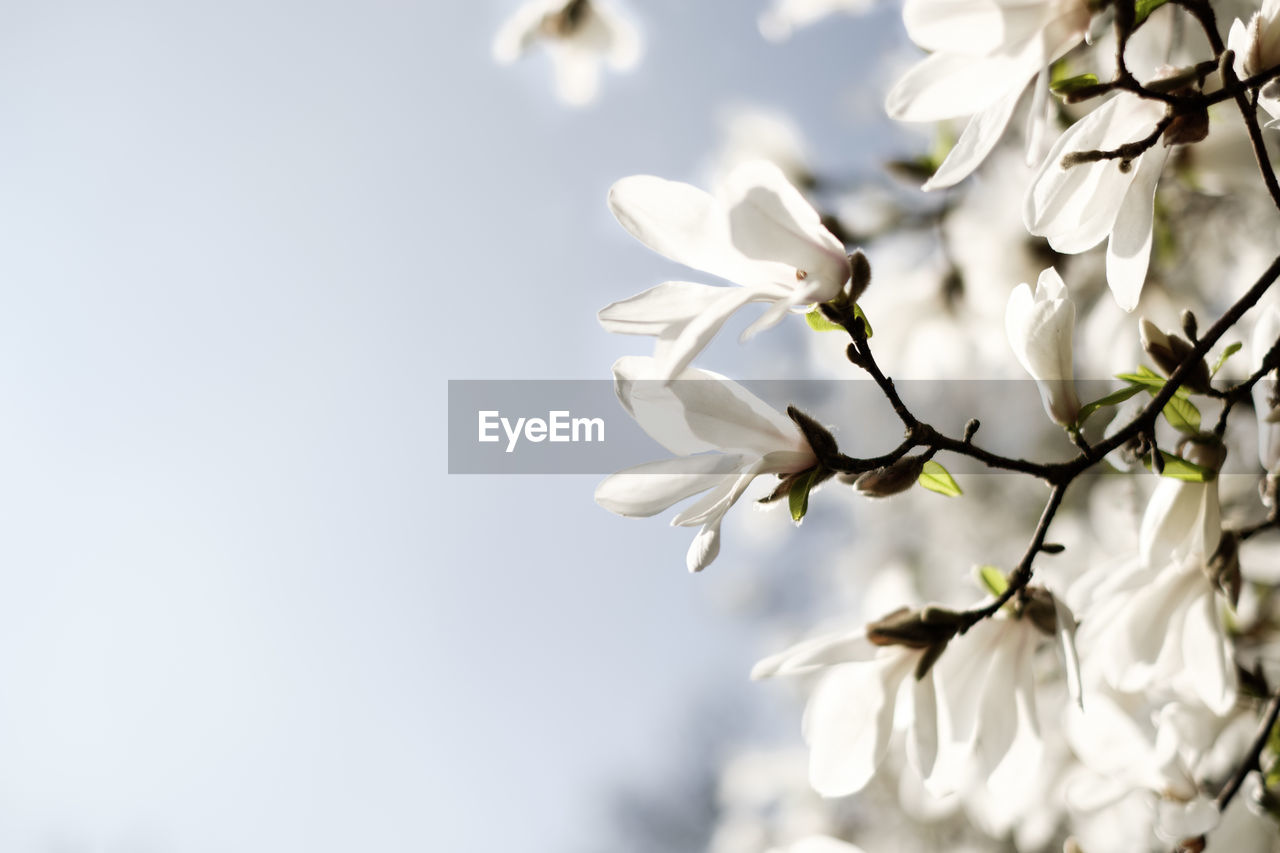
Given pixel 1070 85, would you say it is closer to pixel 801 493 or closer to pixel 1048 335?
pixel 1048 335

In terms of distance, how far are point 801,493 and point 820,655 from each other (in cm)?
10

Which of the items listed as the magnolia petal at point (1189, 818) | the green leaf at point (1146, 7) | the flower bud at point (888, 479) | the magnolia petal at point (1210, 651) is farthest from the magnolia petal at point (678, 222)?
the magnolia petal at point (1189, 818)

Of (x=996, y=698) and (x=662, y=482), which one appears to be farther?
(x=996, y=698)

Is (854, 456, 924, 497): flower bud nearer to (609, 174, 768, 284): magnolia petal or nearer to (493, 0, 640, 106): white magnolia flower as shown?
(609, 174, 768, 284): magnolia petal

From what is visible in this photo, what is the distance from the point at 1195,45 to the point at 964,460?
176 centimetres

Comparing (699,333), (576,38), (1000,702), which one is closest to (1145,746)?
(1000,702)

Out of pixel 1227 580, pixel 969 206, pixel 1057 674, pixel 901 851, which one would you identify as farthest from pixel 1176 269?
pixel 901 851

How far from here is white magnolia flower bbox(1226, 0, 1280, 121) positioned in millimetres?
406

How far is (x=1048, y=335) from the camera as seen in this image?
0.44 metres

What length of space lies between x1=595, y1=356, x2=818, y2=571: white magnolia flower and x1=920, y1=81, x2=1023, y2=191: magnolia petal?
123mm

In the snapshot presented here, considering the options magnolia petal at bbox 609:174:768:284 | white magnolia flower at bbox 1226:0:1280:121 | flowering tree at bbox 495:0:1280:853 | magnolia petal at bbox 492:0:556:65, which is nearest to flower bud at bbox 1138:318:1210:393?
flowering tree at bbox 495:0:1280:853

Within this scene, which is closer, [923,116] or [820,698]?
[923,116]

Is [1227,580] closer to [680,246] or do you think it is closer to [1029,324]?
[1029,324]

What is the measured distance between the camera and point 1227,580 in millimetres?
496
